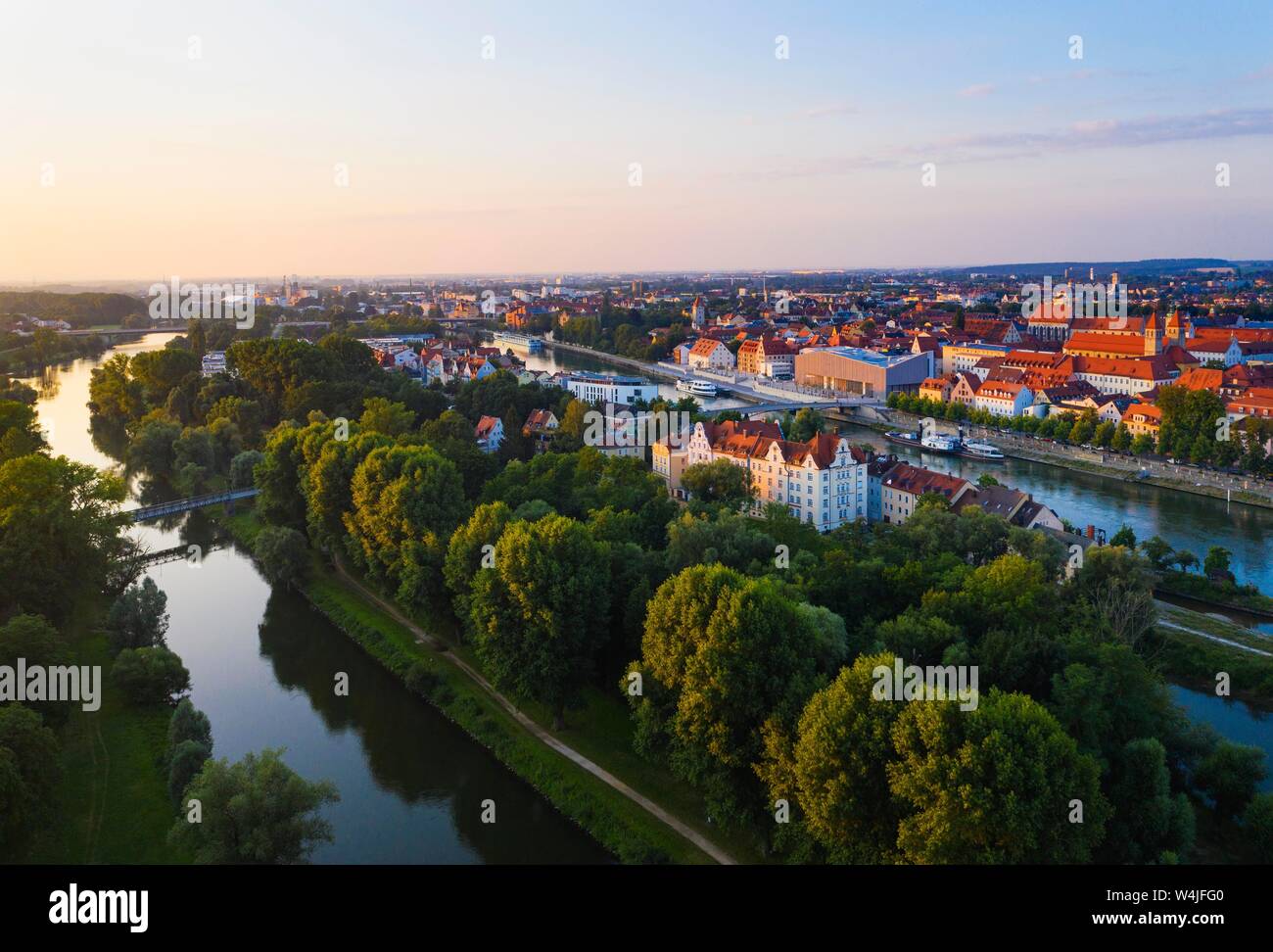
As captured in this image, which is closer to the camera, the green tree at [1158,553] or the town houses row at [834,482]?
the green tree at [1158,553]

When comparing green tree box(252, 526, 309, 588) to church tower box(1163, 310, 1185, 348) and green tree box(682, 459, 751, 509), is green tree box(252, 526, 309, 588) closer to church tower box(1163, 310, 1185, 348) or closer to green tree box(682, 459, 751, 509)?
green tree box(682, 459, 751, 509)

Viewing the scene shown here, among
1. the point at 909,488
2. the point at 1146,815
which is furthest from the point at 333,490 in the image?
the point at 1146,815

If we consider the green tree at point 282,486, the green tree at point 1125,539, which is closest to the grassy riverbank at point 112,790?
the green tree at point 282,486

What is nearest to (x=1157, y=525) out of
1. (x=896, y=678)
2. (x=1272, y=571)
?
(x=1272, y=571)

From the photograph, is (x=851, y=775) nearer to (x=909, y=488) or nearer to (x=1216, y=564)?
(x=1216, y=564)

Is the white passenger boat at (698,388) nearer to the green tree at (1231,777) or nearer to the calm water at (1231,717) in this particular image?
the calm water at (1231,717)
